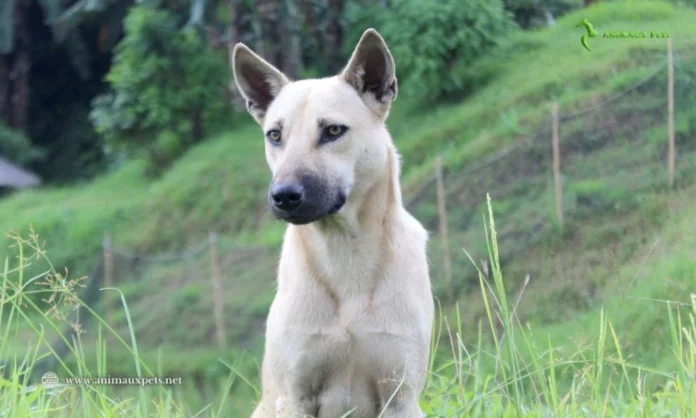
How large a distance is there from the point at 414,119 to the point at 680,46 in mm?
3632

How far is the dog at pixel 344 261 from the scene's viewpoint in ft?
12.9

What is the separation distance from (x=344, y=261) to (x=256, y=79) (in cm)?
93

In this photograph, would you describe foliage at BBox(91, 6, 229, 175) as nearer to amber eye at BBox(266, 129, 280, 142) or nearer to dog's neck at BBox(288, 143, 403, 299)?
amber eye at BBox(266, 129, 280, 142)

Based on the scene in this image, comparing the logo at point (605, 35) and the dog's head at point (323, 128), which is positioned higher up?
the dog's head at point (323, 128)

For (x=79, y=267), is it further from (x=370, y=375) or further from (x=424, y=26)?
(x=370, y=375)

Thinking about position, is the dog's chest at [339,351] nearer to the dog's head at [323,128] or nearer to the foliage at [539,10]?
the dog's head at [323,128]

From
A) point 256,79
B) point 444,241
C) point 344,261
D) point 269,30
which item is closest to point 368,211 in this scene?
point 344,261

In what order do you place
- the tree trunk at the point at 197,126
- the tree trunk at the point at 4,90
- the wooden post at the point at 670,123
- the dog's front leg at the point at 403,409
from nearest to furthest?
1. the dog's front leg at the point at 403,409
2. the wooden post at the point at 670,123
3. the tree trunk at the point at 197,126
4. the tree trunk at the point at 4,90

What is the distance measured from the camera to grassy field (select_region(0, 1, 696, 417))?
870 cm

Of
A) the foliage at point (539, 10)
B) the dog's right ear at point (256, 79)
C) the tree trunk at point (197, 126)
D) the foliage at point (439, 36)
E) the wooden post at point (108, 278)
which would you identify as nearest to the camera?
the dog's right ear at point (256, 79)

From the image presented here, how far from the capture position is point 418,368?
13.0 ft

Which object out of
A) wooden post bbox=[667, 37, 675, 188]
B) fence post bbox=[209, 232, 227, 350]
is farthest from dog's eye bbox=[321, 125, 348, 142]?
fence post bbox=[209, 232, 227, 350]

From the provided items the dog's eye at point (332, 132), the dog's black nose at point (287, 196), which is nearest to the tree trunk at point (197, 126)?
the dog's eye at point (332, 132)

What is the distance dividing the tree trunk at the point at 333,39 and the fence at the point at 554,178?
444cm
